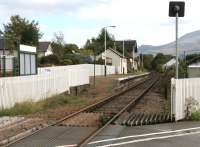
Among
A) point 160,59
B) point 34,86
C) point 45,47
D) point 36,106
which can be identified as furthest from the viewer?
point 160,59

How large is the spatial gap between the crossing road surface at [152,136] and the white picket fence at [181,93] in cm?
70

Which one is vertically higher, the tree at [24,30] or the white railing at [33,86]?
the tree at [24,30]

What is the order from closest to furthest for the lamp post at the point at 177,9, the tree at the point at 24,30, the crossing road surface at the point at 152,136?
the crossing road surface at the point at 152,136 → the lamp post at the point at 177,9 → the tree at the point at 24,30

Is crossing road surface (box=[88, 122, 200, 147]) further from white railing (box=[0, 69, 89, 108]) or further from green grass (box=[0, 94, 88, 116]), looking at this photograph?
white railing (box=[0, 69, 89, 108])

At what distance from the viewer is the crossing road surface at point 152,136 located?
11938 mm

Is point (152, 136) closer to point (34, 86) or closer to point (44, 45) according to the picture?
point (34, 86)

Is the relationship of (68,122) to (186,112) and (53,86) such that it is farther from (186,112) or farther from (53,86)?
(53,86)

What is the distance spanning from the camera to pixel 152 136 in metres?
13.2

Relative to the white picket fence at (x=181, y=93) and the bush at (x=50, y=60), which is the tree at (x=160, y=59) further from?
the white picket fence at (x=181, y=93)

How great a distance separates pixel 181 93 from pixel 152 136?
→ 3.67 m

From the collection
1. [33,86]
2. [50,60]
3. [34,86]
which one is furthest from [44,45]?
[33,86]

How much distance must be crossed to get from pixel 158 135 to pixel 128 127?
197 cm

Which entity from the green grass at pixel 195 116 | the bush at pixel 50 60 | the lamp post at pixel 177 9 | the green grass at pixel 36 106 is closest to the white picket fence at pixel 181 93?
the green grass at pixel 195 116

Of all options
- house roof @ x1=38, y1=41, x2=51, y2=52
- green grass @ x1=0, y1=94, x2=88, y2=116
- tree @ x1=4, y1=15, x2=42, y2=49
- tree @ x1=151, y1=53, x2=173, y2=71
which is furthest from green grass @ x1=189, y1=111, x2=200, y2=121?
tree @ x1=151, y1=53, x2=173, y2=71
